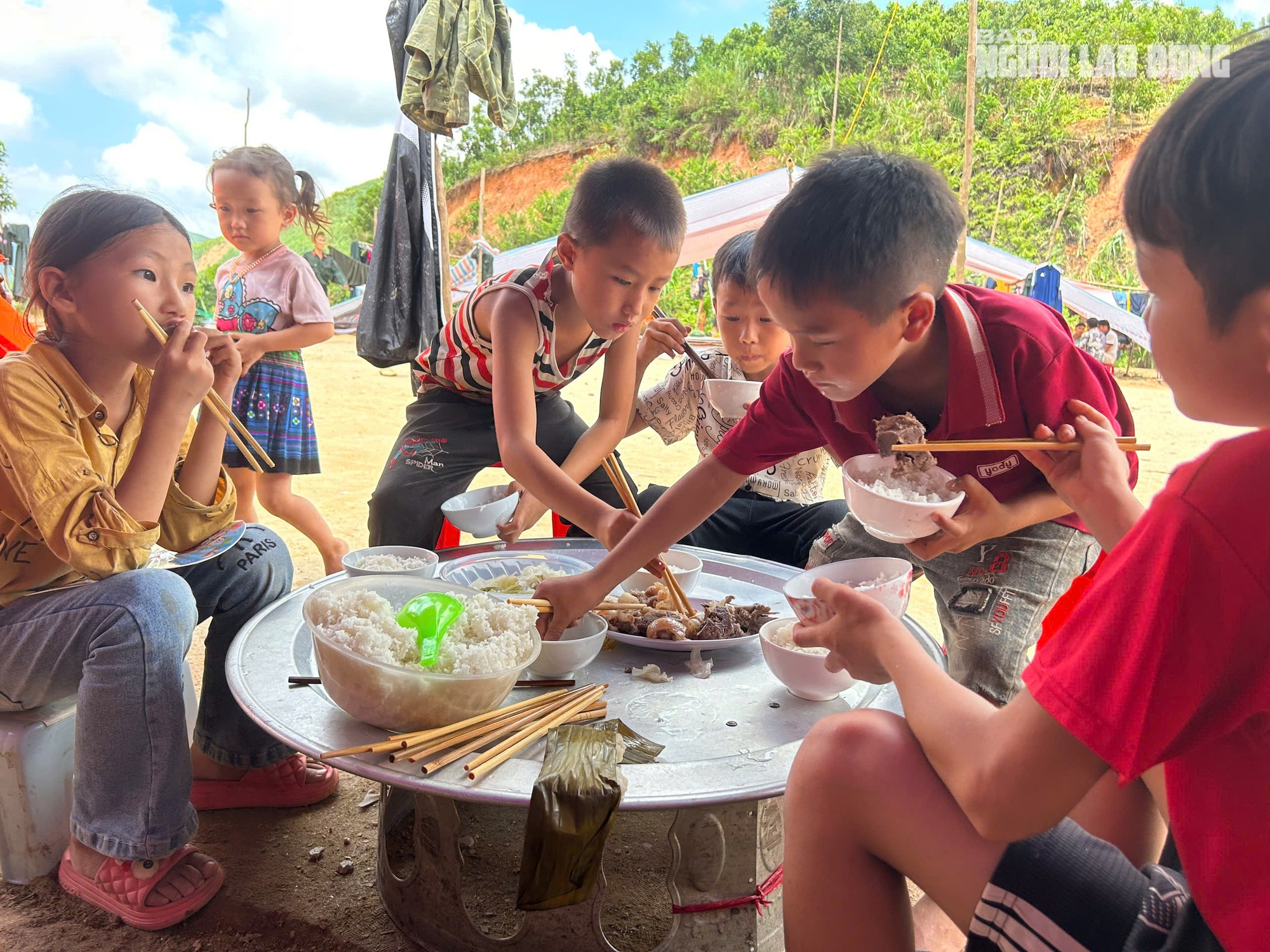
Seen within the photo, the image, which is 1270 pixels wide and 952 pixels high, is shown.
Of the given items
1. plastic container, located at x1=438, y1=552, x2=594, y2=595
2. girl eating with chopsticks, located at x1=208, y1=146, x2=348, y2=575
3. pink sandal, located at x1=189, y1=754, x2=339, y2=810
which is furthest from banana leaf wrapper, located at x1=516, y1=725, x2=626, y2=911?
girl eating with chopsticks, located at x1=208, y1=146, x2=348, y2=575

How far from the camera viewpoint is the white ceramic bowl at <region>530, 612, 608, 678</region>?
1.72 m

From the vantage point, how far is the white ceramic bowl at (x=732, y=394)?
254 cm

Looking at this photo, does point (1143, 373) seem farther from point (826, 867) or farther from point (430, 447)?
point (826, 867)

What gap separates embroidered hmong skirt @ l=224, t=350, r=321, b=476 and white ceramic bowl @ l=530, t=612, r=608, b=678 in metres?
2.73

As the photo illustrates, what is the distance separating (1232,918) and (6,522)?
2.21 meters

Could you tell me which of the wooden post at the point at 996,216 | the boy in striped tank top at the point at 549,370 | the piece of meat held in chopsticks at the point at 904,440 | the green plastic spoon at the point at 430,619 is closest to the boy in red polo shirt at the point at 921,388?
the piece of meat held in chopsticks at the point at 904,440

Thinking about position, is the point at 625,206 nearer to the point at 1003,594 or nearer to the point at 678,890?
the point at 1003,594

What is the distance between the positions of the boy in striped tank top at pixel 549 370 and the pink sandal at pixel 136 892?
3.96ft

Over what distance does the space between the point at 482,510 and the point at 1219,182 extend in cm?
195

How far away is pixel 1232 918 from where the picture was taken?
0.86m

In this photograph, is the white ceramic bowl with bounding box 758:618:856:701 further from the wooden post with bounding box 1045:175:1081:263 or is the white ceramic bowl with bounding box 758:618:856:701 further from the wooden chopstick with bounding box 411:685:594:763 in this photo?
the wooden post with bounding box 1045:175:1081:263

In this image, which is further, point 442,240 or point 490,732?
point 442,240

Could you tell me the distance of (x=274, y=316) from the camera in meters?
4.09

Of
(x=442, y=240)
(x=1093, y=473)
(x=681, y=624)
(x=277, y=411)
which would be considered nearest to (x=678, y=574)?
(x=681, y=624)
